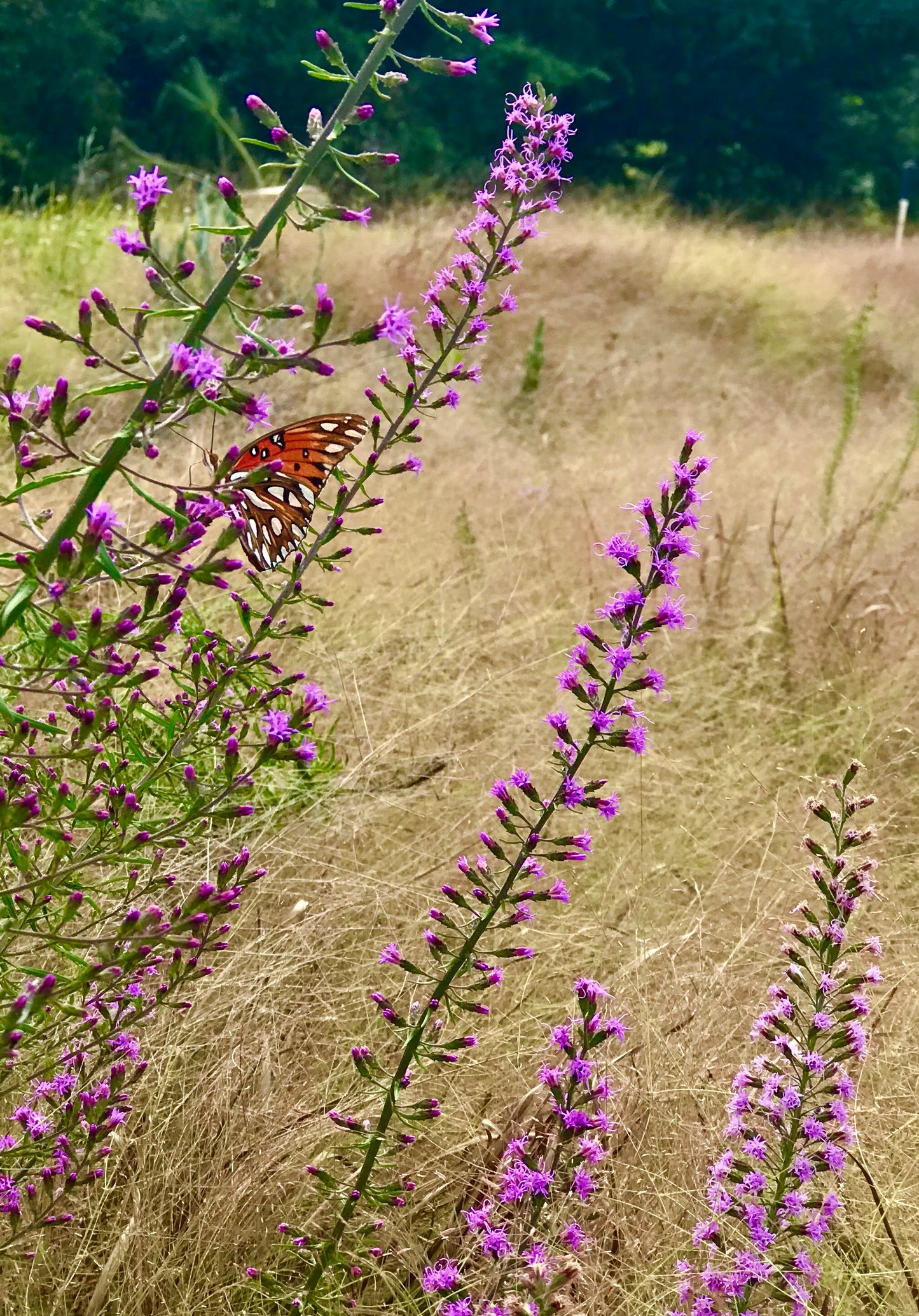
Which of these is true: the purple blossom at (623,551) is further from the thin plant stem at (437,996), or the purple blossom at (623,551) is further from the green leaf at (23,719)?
the green leaf at (23,719)

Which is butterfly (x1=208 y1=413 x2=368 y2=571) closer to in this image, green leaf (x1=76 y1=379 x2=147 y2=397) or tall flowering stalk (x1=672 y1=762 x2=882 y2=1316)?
green leaf (x1=76 y1=379 x2=147 y2=397)

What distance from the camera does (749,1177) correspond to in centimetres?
174

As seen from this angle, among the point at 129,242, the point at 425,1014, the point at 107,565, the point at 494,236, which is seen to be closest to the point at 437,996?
the point at 425,1014

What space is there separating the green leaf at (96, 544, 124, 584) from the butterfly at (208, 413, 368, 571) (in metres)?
1.14

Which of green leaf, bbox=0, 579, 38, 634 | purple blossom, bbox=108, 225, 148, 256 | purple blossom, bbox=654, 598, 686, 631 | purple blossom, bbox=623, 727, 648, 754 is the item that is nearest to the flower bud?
purple blossom, bbox=108, 225, 148, 256

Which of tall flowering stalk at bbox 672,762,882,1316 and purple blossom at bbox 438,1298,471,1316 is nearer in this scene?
purple blossom at bbox 438,1298,471,1316

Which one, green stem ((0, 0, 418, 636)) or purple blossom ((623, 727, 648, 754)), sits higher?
green stem ((0, 0, 418, 636))

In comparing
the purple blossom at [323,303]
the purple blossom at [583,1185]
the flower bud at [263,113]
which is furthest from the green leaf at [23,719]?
the purple blossom at [583,1185]

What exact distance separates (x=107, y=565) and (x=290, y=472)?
1.51 meters

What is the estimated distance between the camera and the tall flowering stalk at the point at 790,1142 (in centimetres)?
174

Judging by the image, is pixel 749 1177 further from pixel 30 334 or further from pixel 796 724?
pixel 30 334

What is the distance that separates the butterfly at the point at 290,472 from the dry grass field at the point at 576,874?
79 cm

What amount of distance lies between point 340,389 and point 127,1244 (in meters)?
6.96

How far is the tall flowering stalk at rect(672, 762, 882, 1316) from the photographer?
5.70 ft
